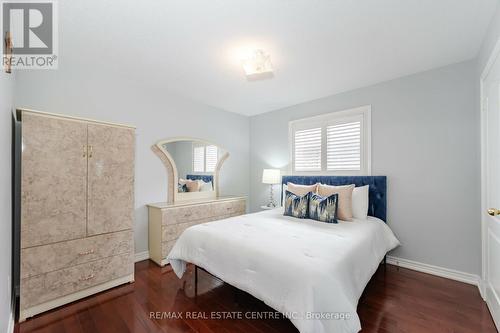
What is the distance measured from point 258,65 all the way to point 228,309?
2311 millimetres

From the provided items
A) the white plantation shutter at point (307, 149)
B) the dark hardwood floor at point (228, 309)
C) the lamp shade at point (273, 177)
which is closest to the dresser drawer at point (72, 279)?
the dark hardwood floor at point (228, 309)

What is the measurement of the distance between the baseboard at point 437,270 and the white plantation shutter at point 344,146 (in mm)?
1305

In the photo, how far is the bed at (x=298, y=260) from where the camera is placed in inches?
53.9

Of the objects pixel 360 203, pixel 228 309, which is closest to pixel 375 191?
pixel 360 203

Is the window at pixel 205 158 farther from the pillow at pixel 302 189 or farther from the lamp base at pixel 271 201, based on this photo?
the pillow at pixel 302 189

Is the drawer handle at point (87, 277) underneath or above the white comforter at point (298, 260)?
underneath

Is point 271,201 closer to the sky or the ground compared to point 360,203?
closer to the ground

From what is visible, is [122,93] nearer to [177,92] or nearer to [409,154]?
[177,92]

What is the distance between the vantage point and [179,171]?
3.58 metres

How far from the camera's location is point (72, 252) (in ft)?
7.04

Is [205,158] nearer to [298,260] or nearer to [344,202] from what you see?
[344,202]

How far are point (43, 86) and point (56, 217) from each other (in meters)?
1.49

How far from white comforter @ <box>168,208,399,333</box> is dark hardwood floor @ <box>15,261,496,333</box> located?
0.33 meters

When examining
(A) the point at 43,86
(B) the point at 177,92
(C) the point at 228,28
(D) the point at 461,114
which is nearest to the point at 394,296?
(D) the point at 461,114
